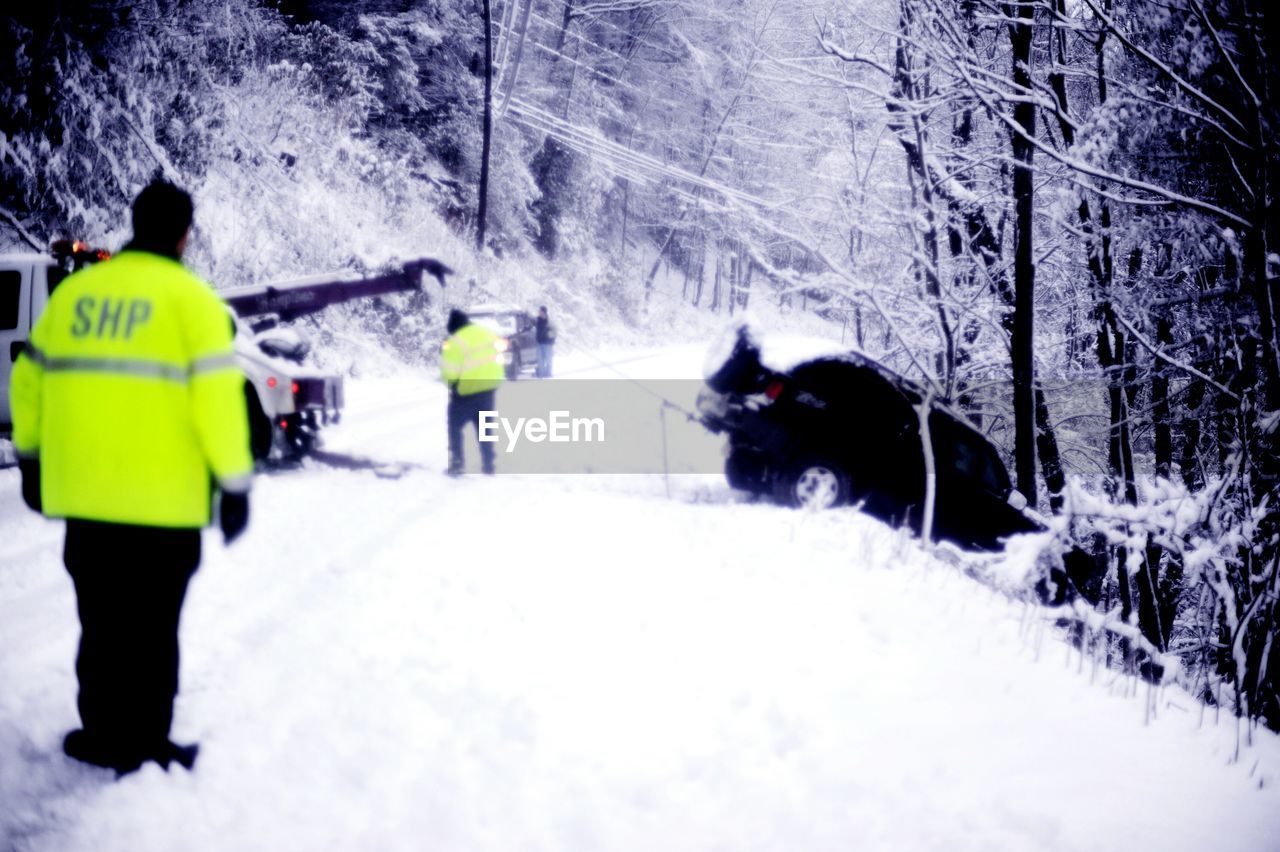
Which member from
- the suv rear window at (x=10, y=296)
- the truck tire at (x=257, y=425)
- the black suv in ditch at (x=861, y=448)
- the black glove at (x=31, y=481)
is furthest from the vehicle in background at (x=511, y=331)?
the black glove at (x=31, y=481)

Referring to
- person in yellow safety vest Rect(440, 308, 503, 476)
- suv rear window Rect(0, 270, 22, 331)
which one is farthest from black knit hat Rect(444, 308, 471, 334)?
suv rear window Rect(0, 270, 22, 331)

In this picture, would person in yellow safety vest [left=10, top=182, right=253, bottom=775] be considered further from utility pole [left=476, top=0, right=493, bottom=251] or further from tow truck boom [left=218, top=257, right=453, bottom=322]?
utility pole [left=476, top=0, right=493, bottom=251]

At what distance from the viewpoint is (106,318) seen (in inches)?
99.0

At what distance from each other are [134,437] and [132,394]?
0.48ft

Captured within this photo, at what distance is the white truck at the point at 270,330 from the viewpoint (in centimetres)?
798

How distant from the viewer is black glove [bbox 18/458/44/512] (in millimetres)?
2754

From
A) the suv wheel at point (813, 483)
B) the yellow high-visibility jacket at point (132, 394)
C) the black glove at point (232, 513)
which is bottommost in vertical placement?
the suv wheel at point (813, 483)

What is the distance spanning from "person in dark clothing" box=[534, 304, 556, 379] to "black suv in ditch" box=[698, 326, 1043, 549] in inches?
495

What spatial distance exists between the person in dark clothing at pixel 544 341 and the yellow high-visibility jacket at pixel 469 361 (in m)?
11.9

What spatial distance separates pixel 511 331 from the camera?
65.4 feet

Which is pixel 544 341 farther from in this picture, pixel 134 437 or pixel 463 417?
pixel 134 437

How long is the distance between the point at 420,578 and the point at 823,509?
4292 millimetres

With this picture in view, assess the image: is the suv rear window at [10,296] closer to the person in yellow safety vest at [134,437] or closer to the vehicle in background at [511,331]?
the person in yellow safety vest at [134,437]

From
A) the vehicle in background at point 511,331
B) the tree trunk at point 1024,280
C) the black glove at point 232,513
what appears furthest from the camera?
the vehicle in background at point 511,331
